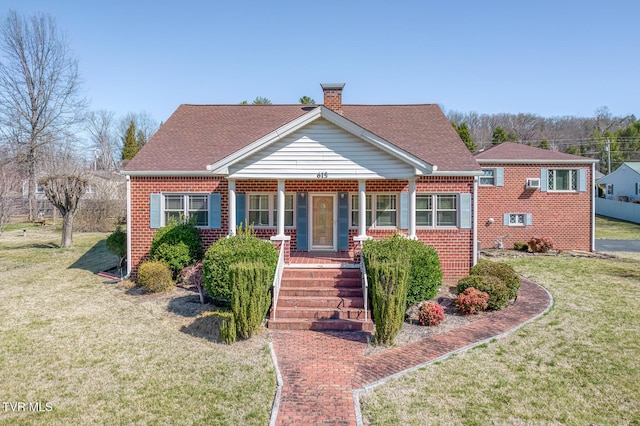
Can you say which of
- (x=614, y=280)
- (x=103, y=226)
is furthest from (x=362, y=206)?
(x=103, y=226)

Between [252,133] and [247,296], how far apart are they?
30.7ft

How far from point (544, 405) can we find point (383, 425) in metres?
2.54

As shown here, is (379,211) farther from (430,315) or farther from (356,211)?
(430,315)

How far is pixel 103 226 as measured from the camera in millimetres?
29453

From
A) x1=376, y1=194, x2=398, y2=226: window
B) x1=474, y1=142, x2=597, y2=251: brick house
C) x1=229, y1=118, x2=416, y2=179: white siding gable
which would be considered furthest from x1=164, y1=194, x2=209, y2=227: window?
x1=474, y1=142, x2=597, y2=251: brick house

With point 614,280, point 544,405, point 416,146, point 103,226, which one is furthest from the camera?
point 103,226

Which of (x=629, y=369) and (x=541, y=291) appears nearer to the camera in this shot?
(x=629, y=369)

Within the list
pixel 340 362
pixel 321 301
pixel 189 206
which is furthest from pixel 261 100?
pixel 340 362

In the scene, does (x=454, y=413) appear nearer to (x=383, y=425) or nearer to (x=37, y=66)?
(x=383, y=425)

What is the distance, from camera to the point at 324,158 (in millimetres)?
11641

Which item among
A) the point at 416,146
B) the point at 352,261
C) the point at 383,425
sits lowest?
the point at 383,425

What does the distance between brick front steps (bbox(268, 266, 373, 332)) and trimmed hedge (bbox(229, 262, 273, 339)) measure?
38.3 inches

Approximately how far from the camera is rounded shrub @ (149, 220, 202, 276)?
1231cm

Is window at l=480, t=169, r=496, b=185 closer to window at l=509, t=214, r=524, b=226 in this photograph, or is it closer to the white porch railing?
window at l=509, t=214, r=524, b=226
